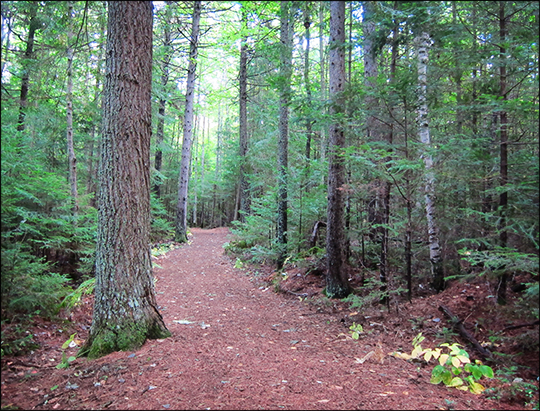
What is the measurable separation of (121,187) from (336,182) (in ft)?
14.0

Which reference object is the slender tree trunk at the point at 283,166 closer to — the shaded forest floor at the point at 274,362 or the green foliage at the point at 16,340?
the shaded forest floor at the point at 274,362

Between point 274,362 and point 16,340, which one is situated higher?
point 16,340

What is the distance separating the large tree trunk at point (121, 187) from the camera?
3.95 meters

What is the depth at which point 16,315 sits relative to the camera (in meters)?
3.72

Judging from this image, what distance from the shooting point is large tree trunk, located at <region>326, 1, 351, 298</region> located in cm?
623

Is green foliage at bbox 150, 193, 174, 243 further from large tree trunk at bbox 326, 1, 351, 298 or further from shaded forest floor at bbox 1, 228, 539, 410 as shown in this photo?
large tree trunk at bbox 326, 1, 351, 298

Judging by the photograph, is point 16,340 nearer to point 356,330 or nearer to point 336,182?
point 356,330

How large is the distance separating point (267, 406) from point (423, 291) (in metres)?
5.06

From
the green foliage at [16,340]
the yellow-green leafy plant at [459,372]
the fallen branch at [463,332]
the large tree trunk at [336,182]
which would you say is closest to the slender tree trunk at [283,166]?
the large tree trunk at [336,182]

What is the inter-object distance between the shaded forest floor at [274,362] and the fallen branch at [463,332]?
0.38 ft

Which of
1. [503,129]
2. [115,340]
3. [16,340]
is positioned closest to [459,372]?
[503,129]

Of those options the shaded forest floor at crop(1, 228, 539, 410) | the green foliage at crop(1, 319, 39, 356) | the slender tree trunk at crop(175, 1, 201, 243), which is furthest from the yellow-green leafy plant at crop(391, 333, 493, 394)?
the slender tree trunk at crop(175, 1, 201, 243)

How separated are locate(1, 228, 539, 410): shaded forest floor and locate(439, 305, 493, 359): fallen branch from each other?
12 cm

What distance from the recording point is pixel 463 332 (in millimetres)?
4379
